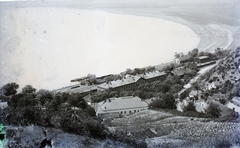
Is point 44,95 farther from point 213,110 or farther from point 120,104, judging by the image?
point 213,110

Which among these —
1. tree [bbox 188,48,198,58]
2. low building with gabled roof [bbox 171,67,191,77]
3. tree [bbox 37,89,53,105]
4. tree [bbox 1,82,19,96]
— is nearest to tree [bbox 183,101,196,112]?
low building with gabled roof [bbox 171,67,191,77]

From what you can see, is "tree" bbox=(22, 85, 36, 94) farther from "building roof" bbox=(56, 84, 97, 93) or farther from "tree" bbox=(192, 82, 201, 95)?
"tree" bbox=(192, 82, 201, 95)

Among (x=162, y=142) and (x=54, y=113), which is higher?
(x=54, y=113)

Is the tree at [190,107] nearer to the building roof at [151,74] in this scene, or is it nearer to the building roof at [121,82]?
the building roof at [151,74]

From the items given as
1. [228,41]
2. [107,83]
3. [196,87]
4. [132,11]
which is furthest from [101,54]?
[228,41]

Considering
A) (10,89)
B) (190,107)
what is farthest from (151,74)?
(10,89)

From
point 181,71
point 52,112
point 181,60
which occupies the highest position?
point 181,60

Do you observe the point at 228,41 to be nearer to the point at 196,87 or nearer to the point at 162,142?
the point at 196,87
